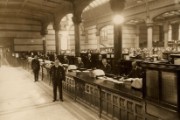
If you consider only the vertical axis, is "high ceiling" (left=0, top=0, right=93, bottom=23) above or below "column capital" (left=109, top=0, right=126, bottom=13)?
above

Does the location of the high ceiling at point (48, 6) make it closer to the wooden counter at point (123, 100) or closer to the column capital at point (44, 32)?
the column capital at point (44, 32)

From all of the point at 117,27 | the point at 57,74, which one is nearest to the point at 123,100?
the point at 57,74

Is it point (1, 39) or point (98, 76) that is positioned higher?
point (1, 39)

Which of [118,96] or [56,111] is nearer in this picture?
[118,96]

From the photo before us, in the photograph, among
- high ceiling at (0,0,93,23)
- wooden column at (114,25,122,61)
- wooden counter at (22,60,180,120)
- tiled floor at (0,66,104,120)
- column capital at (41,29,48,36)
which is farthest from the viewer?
column capital at (41,29,48,36)

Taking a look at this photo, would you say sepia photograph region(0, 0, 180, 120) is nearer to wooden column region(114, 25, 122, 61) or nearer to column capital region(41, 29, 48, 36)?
wooden column region(114, 25, 122, 61)

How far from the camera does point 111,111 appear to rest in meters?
5.20

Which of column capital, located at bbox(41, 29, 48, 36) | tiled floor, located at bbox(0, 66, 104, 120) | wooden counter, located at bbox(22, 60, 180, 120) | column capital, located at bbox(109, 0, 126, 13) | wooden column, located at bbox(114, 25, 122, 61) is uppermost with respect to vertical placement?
column capital, located at bbox(41, 29, 48, 36)

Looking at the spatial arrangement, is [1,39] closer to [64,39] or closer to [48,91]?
[64,39]

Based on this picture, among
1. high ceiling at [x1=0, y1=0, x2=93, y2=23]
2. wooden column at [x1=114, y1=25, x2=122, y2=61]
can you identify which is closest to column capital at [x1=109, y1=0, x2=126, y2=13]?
wooden column at [x1=114, y1=25, x2=122, y2=61]

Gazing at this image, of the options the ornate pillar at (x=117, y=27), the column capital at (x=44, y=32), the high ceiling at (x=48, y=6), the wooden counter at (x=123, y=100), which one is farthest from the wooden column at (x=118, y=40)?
the column capital at (x=44, y=32)

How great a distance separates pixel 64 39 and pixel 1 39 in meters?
7.22

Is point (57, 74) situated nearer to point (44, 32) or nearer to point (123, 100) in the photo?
point (123, 100)

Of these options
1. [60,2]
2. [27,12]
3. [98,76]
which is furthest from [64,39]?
[98,76]
